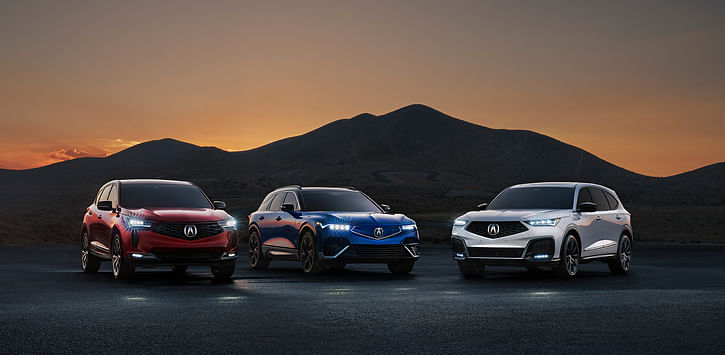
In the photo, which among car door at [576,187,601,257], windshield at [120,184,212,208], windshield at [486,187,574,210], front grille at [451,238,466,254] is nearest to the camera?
front grille at [451,238,466,254]

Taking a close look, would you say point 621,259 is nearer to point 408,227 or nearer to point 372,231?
point 408,227

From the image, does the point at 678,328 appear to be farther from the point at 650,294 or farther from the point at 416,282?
the point at 416,282

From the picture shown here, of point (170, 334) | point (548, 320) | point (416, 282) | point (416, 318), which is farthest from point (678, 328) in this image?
point (416, 282)

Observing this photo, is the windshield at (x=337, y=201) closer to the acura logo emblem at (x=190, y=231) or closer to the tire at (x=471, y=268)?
the tire at (x=471, y=268)

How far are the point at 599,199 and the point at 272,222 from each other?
7319mm

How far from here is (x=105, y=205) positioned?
55.2ft

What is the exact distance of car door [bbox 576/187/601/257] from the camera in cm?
1747

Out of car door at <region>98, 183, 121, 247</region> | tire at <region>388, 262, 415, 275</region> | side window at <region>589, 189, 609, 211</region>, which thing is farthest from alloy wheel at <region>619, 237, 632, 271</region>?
car door at <region>98, 183, 121, 247</region>

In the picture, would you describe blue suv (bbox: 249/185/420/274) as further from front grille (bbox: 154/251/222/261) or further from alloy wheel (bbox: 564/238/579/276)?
alloy wheel (bbox: 564/238/579/276)

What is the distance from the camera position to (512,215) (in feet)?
55.3

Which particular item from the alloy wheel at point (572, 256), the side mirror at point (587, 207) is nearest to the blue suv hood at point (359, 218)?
the alloy wheel at point (572, 256)

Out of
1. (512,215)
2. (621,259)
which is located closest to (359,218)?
(512,215)

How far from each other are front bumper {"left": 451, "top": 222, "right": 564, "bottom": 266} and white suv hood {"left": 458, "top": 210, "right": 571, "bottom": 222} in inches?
11.2

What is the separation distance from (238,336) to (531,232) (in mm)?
8618
